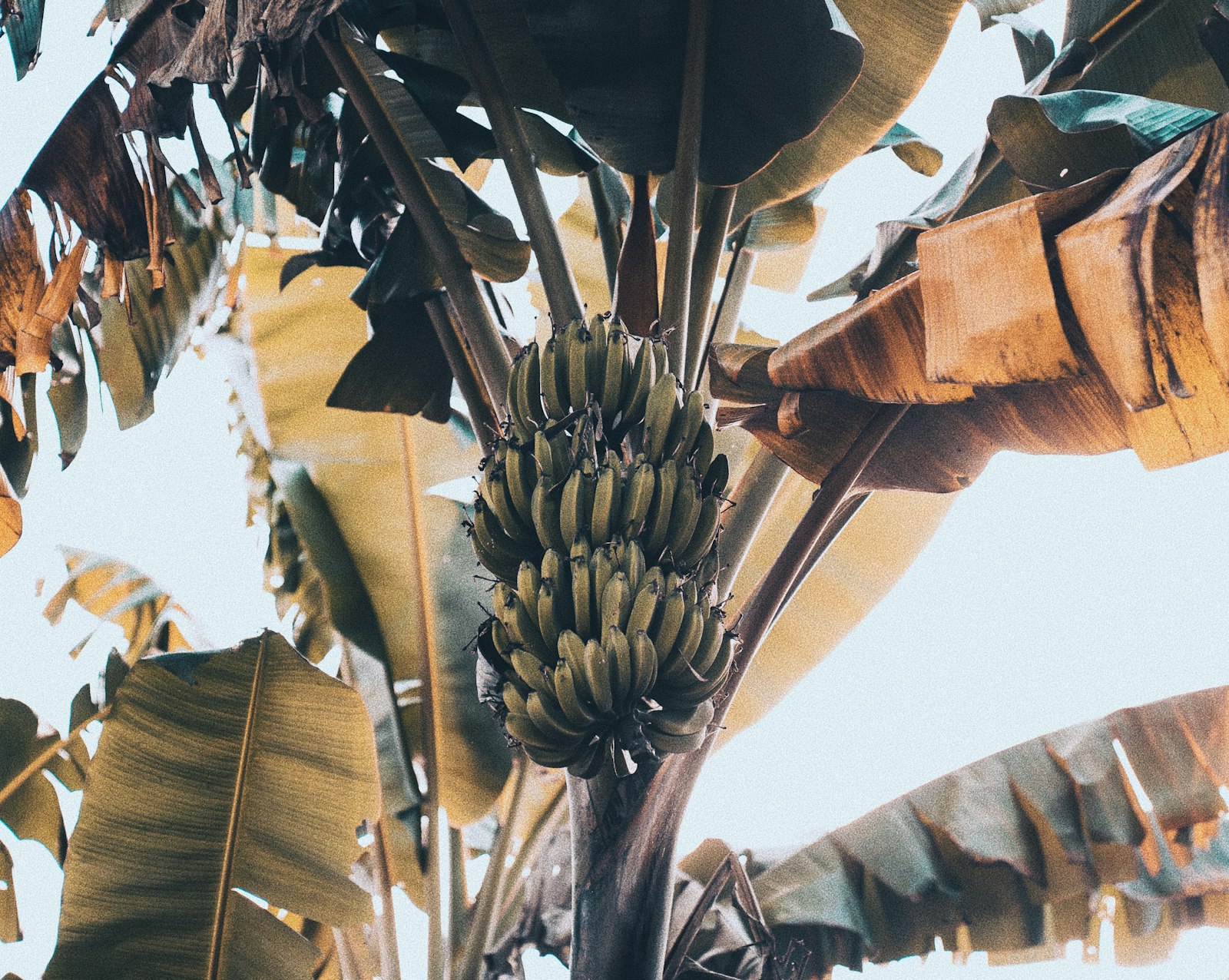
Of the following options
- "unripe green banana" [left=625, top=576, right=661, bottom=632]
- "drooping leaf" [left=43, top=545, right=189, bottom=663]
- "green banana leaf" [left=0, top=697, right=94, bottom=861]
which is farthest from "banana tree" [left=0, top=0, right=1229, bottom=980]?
"green banana leaf" [left=0, top=697, right=94, bottom=861]

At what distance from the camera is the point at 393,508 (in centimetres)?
275

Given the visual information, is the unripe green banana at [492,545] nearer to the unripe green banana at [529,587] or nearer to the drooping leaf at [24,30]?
the unripe green banana at [529,587]

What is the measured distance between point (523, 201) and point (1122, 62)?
54.6 inches

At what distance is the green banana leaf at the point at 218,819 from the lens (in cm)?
190

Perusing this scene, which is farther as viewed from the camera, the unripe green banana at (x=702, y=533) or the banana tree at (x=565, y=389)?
the unripe green banana at (x=702, y=533)

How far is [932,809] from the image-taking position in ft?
7.61

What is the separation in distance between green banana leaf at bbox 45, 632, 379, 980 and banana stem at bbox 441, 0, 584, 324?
890mm

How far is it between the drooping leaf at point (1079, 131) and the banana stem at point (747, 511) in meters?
0.67

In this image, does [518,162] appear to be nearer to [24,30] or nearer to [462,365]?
[462,365]

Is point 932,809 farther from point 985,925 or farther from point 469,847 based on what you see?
point 469,847

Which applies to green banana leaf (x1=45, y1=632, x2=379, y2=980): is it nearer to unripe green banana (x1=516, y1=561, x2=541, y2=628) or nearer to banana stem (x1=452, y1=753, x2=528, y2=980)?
banana stem (x1=452, y1=753, x2=528, y2=980)

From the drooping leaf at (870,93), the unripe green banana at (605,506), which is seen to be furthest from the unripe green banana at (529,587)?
the drooping leaf at (870,93)

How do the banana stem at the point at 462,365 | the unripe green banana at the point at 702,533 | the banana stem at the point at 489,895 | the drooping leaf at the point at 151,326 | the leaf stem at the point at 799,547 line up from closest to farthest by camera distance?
the unripe green banana at the point at 702,533
the leaf stem at the point at 799,547
the banana stem at the point at 462,365
the banana stem at the point at 489,895
the drooping leaf at the point at 151,326

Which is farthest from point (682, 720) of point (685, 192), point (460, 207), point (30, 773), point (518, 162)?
point (30, 773)
